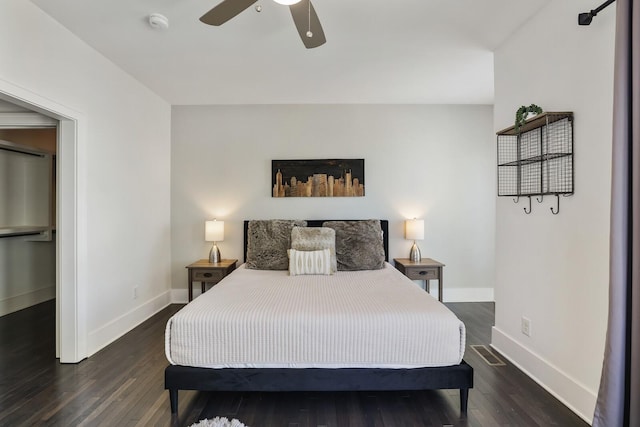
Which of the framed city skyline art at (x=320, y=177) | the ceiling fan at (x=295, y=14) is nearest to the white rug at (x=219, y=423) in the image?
the ceiling fan at (x=295, y=14)

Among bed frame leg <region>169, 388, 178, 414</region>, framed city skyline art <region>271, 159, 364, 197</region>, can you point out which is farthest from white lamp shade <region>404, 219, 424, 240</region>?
bed frame leg <region>169, 388, 178, 414</region>

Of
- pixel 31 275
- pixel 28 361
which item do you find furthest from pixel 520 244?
pixel 31 275

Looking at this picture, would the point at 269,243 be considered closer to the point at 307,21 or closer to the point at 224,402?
the point at 224,402

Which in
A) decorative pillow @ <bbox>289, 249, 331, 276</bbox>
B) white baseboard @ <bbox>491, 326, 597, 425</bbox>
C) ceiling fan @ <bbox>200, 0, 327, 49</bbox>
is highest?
ceiling fan @ <bbox>200, 0, 327, 49</bbox>

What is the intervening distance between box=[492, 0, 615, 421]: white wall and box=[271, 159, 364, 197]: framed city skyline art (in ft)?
6.17

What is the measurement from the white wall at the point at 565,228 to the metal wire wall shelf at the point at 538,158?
67 mm

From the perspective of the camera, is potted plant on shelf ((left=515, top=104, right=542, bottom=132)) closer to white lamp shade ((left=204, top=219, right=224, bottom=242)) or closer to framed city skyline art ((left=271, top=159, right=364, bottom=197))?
framed city skyline art ((left=271, top=159, right=364, bottom=197))

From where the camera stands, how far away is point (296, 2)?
166 centimetres

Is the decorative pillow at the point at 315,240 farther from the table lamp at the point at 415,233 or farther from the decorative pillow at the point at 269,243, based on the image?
the table lamp at the point at 415,233

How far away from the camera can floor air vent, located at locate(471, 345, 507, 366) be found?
258 cm

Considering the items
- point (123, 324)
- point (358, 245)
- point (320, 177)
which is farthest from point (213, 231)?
point (358, 245)

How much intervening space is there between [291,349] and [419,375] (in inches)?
31.4

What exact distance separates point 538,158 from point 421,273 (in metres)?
1.89

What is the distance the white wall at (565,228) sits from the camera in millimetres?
1812
